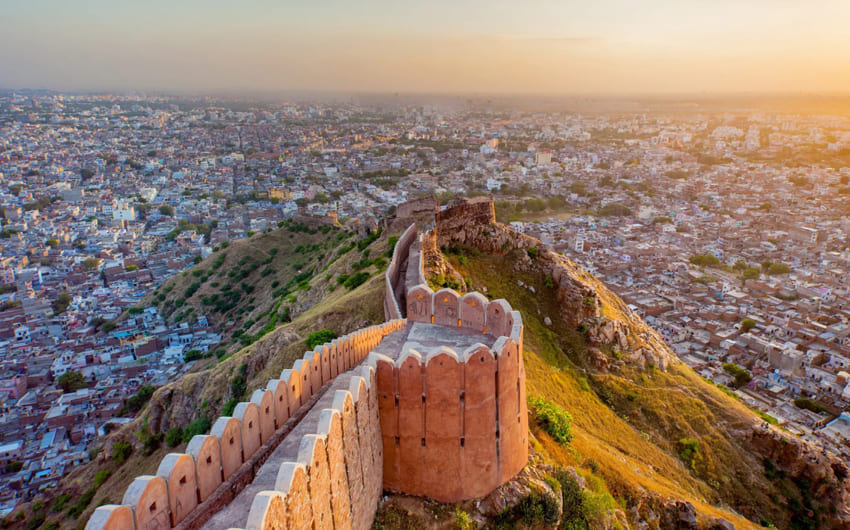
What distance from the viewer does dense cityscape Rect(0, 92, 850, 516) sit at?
124 feet

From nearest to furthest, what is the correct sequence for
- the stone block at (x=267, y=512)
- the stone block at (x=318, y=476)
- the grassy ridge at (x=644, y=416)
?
the stone block at (x=267, y=512)
the stone block at (x=318, y=476)
the grassy ridge at (x=644, y=416)

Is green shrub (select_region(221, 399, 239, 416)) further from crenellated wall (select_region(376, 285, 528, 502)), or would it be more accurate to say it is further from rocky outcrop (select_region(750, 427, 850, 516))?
rocky outcrop (select_region(750, 427, 850, 516))

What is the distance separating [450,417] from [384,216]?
28.9 metres

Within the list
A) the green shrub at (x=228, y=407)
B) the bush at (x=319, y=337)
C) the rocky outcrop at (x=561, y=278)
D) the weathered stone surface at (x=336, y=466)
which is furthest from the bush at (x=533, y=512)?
the green shrub at (x=228, y=407)

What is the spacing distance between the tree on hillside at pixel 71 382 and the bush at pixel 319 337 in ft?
99.3

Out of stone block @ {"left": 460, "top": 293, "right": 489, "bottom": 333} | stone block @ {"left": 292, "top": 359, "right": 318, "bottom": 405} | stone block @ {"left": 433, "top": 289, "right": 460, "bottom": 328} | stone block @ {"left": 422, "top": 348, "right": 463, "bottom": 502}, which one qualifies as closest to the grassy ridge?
stone block @ {"left": 460, "top": 293, "right": 489, "bottom": 333}

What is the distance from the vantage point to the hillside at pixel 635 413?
16750mm

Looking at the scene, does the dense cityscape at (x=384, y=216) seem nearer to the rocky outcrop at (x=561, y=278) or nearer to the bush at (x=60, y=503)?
the bush at (x=60, y=503)

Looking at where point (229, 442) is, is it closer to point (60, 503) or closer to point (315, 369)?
point (315, 369)

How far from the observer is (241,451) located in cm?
796

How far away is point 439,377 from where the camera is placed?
9.85 m

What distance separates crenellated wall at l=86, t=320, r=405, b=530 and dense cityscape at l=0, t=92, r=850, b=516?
26.8 m

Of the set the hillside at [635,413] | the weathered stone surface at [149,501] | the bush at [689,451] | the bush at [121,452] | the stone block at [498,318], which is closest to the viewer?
the weathered stone surface at [149,501]

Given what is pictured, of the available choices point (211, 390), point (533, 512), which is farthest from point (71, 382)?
point (533, 512)
